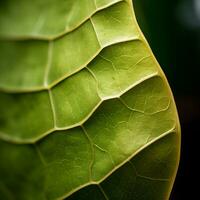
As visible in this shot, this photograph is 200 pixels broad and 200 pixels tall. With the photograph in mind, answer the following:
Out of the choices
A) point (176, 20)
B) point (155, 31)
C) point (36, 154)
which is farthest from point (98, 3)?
point (176, 20)

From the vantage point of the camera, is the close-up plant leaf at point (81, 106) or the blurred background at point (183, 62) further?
the blurred background at point (183, 62)

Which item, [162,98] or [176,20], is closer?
[162,98]

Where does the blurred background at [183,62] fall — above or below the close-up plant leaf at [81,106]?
below

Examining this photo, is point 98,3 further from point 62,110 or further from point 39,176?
point 39,176

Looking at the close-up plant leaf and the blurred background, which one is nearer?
the close-up plant leaf
